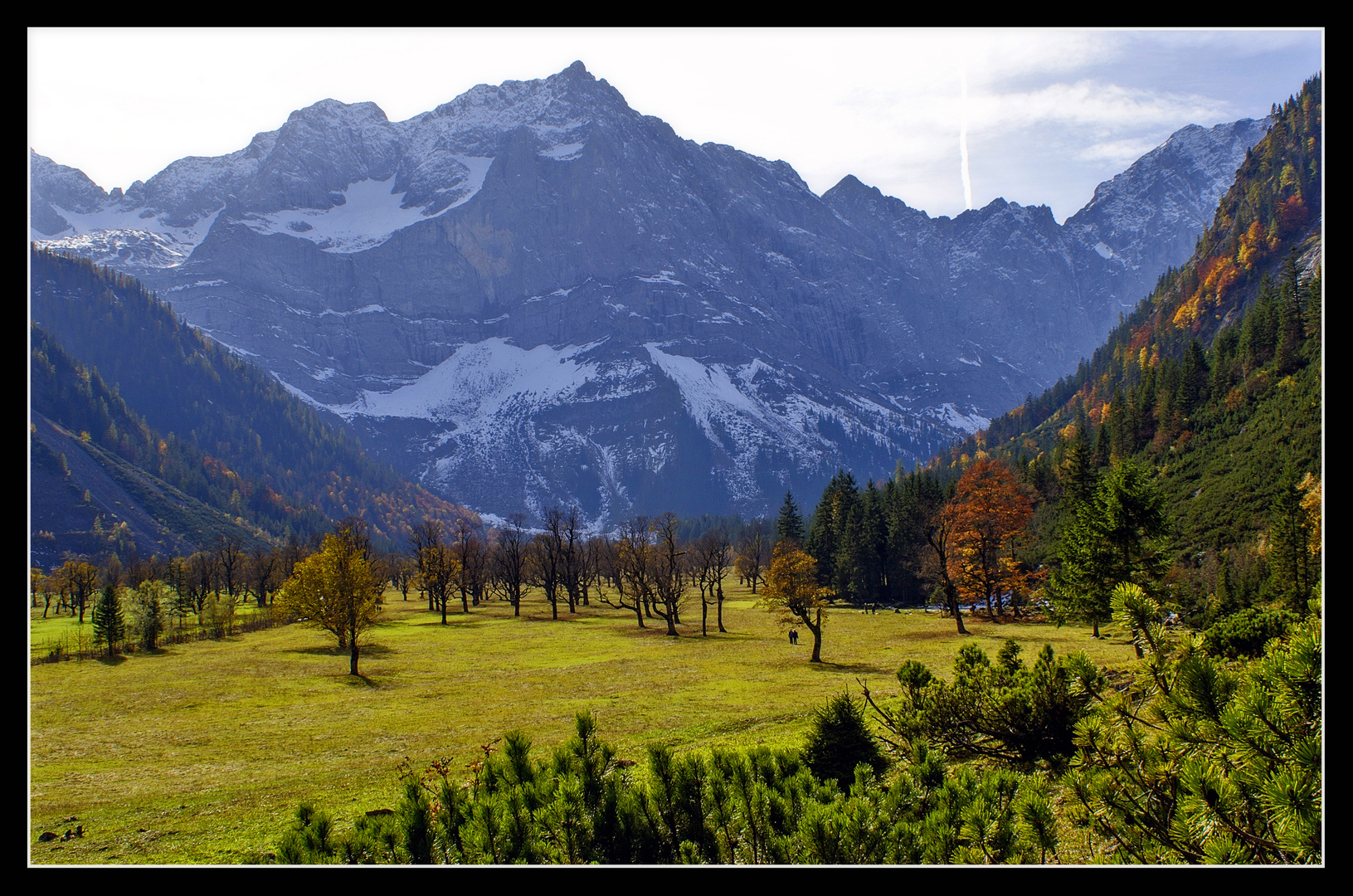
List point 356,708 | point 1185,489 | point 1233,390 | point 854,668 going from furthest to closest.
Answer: point 1233,390
point 1185,489
point 854,668
point 356,708

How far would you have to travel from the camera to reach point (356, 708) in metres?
35.0

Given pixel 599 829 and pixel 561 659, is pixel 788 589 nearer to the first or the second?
pixel 561 659

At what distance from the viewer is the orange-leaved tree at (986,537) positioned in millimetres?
58219

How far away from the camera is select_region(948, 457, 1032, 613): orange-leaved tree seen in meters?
58.2

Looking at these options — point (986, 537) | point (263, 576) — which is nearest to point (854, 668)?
point (986, 537)

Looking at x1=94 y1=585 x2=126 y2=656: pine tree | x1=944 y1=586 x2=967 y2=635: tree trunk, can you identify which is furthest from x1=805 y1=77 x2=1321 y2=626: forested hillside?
x1=94 y1=585 x2=126 y2=656: pine tree

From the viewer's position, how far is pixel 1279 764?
4914 mm

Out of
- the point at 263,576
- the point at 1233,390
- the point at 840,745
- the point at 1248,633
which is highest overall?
the point at 1233,390

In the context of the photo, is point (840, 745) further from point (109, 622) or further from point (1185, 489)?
point (1185, 489)

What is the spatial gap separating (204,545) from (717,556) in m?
174

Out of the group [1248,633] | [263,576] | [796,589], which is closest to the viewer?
[1248,633]

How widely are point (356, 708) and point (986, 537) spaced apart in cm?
5110

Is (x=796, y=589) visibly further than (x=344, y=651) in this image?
No
